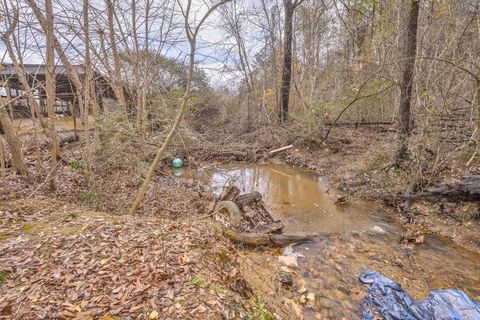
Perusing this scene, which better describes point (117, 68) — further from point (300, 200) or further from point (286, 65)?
point (286, 65)

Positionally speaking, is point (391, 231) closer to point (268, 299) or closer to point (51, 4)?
point (268, 299)

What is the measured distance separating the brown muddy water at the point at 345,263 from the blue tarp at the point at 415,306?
236 millimetres

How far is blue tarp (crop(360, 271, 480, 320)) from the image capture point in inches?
108

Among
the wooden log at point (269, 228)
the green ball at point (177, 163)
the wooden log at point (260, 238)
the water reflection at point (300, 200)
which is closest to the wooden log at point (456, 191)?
the water reflection at point (300, 200)

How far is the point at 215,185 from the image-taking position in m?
8.34

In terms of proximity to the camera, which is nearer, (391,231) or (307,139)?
(391,231)

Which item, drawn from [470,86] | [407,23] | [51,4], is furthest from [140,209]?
[470,86]

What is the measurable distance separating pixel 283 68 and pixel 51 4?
1120cm

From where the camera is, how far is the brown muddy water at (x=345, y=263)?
3355 mm

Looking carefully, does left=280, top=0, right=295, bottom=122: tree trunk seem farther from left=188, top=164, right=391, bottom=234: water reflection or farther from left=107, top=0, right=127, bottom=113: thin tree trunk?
left=107, top=0, right=127, bottom=113: thin tree trunk

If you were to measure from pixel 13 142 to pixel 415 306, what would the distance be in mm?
6976

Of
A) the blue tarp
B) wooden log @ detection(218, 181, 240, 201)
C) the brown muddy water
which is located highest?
wooden log @ detection(218, 181, 240, 201)

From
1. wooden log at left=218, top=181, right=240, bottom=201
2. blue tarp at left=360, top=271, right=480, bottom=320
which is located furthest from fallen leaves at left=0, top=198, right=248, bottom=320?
wooden log at left=218, top=181, right=240, bottom=201

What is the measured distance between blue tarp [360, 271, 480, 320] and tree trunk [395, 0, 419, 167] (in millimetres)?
4455
